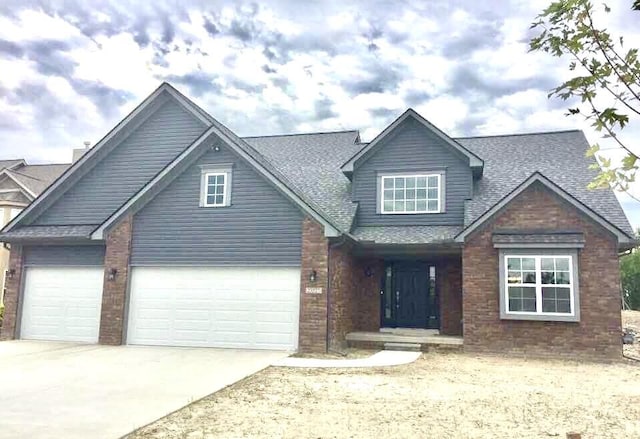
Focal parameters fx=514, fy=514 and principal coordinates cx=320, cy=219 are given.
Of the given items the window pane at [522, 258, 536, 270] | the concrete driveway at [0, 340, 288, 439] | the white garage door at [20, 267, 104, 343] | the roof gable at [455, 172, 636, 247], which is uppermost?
the roof gable at [455, 172, 636, 247]

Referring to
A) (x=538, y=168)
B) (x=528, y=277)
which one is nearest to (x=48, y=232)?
(x=528, y=277)

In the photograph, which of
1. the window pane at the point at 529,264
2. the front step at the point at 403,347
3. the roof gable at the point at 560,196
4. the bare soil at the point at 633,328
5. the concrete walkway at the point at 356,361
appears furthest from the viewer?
the bare soil at the point at 633,328

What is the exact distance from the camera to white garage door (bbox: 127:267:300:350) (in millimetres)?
13031

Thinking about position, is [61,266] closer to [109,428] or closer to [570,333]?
[109,428]

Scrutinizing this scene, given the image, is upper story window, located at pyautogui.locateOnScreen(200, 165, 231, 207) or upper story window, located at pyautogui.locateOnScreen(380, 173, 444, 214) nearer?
upper story window, located at pyautogui.locateOnScreen(200, 165, 231, 207)

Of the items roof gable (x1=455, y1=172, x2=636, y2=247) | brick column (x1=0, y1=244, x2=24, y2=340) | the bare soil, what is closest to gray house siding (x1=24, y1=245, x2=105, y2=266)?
brick column (x1=0, y1=244, x2=24, y2=340)

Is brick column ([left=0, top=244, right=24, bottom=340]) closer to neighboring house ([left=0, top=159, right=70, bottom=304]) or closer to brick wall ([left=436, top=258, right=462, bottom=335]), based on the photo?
neighboring house ([left=0, top=159, right=70, bottom=304])

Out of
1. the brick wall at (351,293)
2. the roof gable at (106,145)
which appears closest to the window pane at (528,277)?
the brick wall at (351,293)

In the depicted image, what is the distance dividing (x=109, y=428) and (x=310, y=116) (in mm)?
29639

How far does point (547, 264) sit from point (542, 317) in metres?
1.30

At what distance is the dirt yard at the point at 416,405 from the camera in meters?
6.15

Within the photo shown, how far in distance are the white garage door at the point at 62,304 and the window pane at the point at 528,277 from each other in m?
11.4

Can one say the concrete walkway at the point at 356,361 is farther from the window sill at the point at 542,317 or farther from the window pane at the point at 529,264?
the window pane at the point at 529,264

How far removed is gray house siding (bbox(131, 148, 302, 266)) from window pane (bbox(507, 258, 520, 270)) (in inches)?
208
